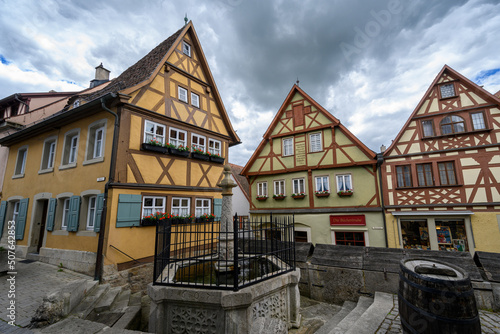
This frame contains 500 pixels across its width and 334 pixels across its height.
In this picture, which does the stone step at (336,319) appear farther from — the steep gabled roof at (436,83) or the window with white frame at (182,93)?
the window with white frame at (182,93)

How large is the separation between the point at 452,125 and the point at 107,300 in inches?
615

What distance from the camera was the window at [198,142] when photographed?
10.9m

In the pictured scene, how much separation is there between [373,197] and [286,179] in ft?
16.6

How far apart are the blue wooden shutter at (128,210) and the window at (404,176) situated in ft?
39.9

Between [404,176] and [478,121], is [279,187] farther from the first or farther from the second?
[478,121]

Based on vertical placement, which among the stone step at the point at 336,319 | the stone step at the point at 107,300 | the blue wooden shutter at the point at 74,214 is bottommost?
the stone step at the point at 336,319

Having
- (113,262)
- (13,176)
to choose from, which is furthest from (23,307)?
(13,176)

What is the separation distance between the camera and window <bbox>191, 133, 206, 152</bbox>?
10898 mm

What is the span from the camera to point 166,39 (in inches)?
477

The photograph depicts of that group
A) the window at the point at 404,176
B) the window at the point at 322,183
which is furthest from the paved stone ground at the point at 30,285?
the window at the point at 404,176

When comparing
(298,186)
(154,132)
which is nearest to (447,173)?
(298,186)

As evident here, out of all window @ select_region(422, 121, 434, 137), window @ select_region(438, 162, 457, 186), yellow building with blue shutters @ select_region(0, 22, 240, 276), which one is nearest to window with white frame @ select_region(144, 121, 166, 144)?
yellow building with blue shutters @ select_region(0, 22, 240, 276)

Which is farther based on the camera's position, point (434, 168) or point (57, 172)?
point (434, 168)

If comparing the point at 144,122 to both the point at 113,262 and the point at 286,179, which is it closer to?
the point at 113,262
